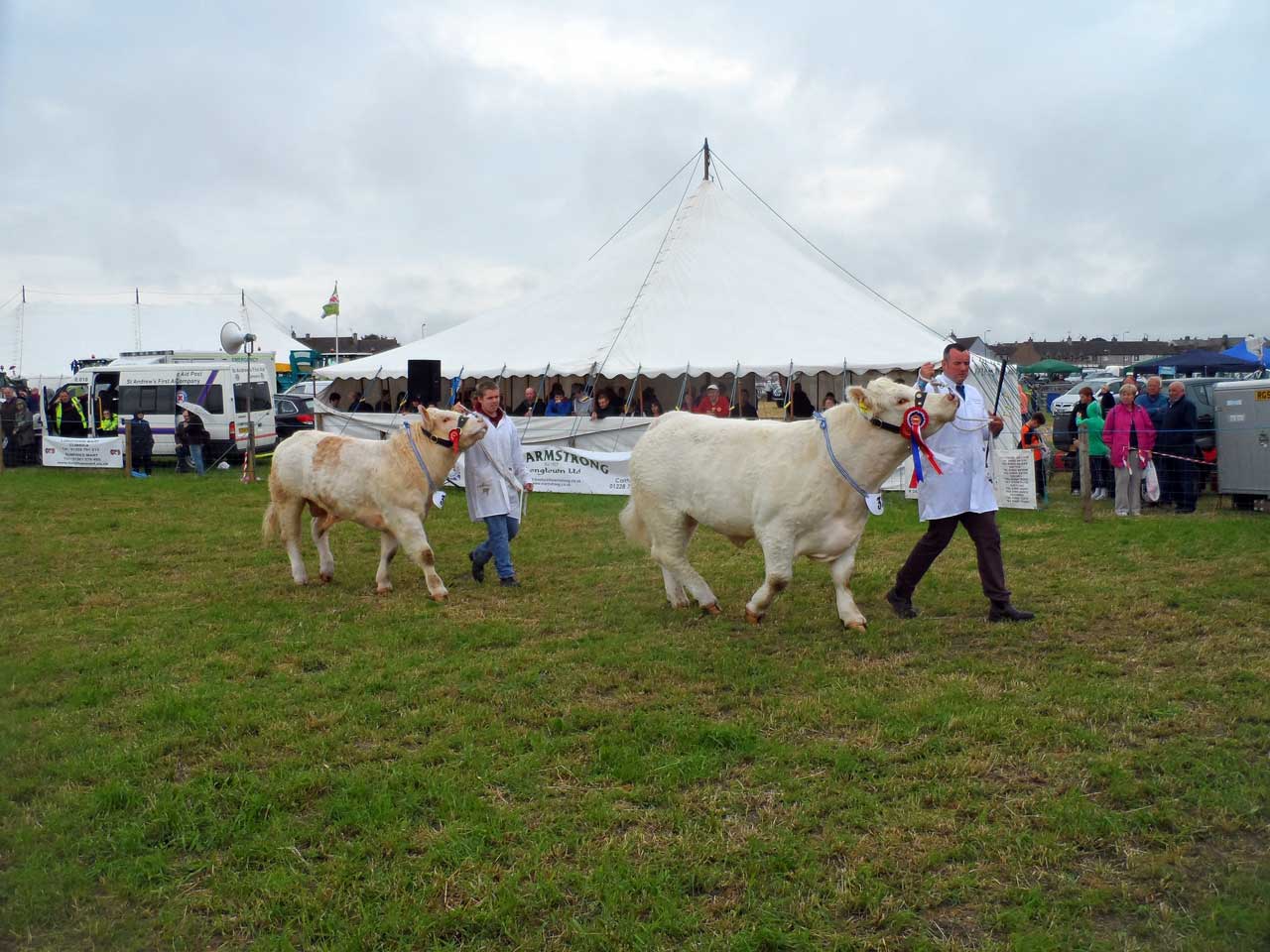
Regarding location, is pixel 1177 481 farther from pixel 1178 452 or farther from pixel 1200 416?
pixel 1200 416

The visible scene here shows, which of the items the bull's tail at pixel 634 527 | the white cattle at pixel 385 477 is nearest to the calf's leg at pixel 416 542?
the white cattle at pixel 385 477

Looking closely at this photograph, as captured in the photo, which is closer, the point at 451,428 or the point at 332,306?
the point at 451,428

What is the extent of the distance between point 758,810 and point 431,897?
1343 millimetres

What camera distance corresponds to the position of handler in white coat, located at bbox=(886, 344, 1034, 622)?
6660mm

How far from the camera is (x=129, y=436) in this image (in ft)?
62.5

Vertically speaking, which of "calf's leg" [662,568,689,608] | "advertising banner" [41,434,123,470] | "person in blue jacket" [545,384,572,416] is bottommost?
"calf's leg" [662,568,689,608]

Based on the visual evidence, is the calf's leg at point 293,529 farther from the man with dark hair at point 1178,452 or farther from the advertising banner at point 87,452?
the advertising banner at point 87,452

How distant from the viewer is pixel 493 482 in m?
8.55

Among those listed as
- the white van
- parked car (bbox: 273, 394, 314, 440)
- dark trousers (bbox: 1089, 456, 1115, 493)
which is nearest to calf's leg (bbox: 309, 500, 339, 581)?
dark trousers (bbox: 1089, 456, 1115, 493)

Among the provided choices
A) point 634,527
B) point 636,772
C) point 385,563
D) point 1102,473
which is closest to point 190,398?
point 385,563

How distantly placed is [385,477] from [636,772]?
181 inches

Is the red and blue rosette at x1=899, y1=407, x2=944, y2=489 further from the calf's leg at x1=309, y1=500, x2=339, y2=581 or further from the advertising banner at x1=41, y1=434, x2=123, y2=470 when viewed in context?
the advertising banner at x1=41, y1=434, x2=123, y2=470

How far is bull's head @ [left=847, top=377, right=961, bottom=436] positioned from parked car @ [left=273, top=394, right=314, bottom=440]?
59.7 feet

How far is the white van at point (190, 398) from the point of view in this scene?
21516mm
